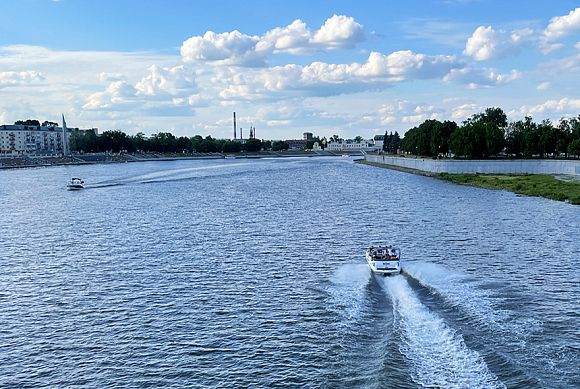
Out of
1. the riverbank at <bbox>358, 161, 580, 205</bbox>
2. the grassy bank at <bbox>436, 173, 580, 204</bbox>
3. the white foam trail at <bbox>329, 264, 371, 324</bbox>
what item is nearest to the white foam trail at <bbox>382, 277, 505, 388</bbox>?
the white foam trail at <bbox>329, 264, 371, 324</bbox>

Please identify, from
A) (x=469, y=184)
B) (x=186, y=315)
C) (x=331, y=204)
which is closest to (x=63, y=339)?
(x=186, y=315)

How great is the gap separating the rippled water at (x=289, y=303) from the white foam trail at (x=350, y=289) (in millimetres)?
164

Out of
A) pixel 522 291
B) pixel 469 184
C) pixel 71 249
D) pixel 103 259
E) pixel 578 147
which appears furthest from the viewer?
pixel 578 147

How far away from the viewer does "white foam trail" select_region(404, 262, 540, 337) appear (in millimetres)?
37562

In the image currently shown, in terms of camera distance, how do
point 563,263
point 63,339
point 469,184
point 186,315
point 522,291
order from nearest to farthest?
point 63,339, point 186,315, point 522,291, point 563,263, point 469,184

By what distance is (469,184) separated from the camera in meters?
142

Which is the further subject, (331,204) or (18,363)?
(331,204)

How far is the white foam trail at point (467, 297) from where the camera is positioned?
37.6m

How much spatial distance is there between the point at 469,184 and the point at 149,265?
10247cm

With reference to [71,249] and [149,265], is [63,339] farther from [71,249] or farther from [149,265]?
[71,249]

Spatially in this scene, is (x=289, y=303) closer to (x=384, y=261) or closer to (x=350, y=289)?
(x=350, y=289)

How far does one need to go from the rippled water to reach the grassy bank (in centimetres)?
2428

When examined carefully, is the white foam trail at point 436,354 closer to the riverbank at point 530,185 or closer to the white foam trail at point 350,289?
the white foam trail at point 350,289

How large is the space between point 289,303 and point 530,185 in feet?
323
